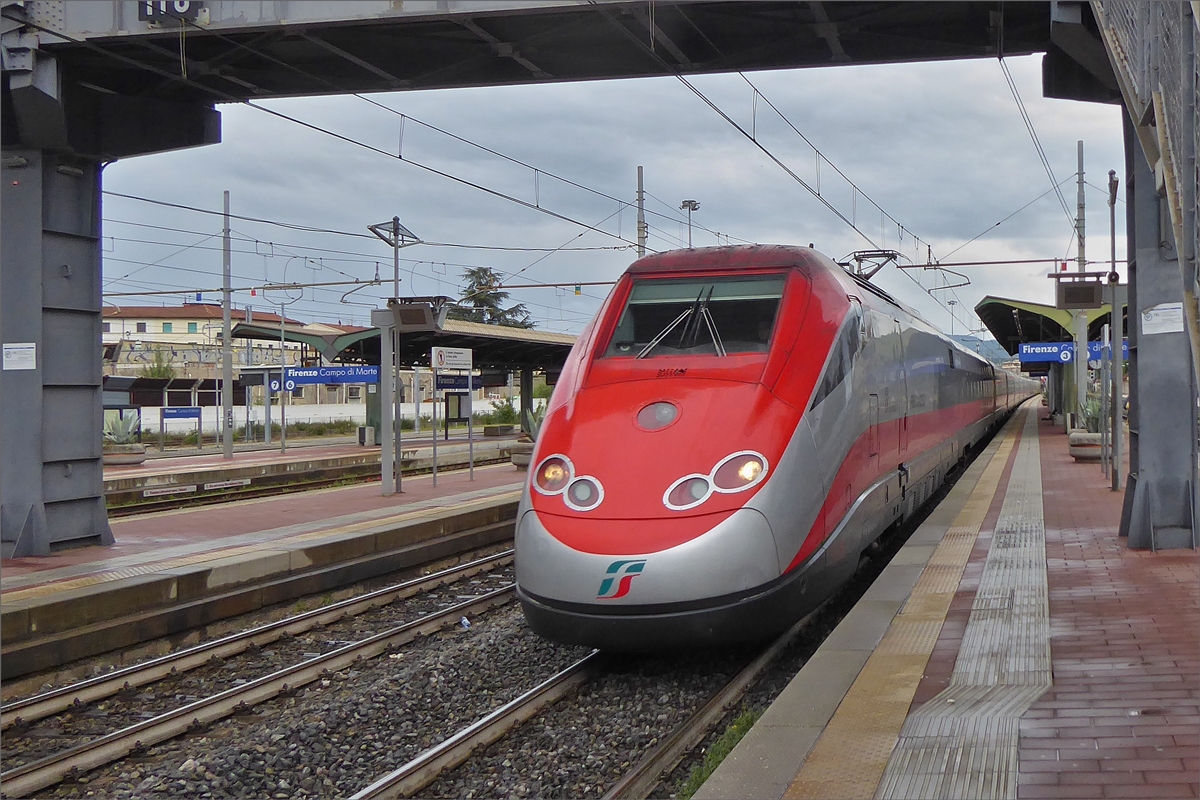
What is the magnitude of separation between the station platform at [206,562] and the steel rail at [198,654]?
516 mm

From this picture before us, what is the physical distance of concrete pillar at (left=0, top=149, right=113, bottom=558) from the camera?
1022 centimetres

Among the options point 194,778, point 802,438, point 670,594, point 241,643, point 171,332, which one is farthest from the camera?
point 171,332

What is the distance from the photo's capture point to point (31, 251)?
10.2m

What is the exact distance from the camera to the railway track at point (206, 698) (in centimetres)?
568

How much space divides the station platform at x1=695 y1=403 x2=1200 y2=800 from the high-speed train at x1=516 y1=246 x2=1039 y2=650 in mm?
678

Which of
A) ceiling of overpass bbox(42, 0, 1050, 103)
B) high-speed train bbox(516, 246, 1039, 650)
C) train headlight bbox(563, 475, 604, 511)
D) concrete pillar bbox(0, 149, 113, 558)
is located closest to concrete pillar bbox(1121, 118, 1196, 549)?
ceiling of overpass bbox(42, 0, 1050, 103)

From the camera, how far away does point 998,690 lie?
207 inches

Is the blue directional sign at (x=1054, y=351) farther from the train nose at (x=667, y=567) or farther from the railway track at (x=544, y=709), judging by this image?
the train nose at (x=667, y=567)

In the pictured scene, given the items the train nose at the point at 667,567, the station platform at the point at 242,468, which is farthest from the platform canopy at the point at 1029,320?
the train nose at the point at 667,567

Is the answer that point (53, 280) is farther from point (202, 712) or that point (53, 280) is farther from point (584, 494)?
point (584, 494)

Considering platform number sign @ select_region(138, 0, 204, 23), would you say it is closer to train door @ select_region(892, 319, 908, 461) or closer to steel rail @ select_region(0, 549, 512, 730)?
steel rail @ select_region(0, 549, 512, 730)

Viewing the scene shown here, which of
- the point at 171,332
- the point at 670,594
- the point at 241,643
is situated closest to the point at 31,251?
the point at 241,643

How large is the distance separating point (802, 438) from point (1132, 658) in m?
2.28

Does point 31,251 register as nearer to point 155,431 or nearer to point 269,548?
point 269,548
